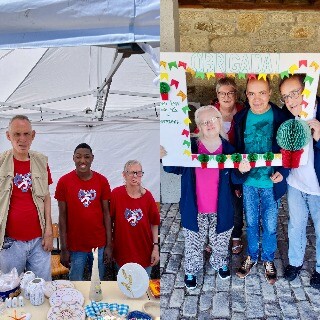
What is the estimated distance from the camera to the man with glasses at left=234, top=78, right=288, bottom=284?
7.11 feet

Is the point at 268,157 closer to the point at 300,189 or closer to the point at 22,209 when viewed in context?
the point at 300,189

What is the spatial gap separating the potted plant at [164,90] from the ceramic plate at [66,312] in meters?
1.04

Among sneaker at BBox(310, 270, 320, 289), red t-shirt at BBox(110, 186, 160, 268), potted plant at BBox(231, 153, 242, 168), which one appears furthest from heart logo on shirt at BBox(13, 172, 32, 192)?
sneaker at BBox(310, 270, 320, 289)

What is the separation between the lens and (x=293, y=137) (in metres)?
2.11

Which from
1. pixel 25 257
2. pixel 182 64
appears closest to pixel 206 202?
pixel 182 64

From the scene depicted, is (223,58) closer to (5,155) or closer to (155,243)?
(155,243)

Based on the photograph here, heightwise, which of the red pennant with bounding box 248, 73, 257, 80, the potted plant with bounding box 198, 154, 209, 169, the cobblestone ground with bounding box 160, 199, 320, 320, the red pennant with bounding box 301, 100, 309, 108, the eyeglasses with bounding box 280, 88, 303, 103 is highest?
the red pennant with bounding box 248, 73, 257, 80

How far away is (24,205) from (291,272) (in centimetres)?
140

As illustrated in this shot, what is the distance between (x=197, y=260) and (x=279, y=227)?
0.74m

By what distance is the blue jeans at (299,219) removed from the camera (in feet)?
7.77

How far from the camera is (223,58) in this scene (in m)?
2.09

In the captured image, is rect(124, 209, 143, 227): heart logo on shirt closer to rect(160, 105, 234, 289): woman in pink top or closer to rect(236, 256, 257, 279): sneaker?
rect(160, 105, 234, 289): woman in pink top

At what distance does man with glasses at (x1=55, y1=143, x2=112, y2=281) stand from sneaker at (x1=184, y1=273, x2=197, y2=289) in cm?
42

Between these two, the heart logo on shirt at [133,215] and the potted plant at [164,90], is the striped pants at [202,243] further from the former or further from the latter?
the potted plant at [164,90]
